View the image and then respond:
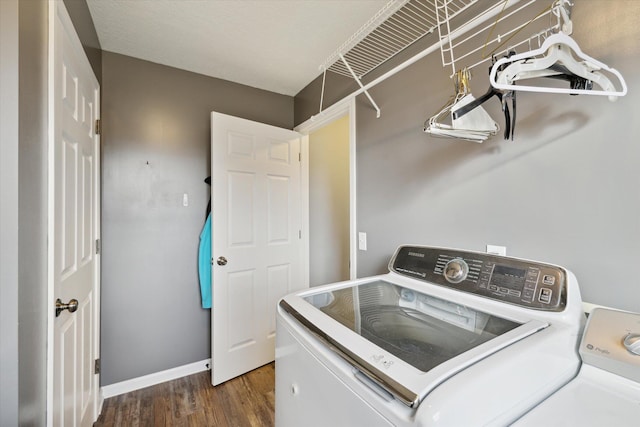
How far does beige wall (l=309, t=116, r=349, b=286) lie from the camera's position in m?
2.63

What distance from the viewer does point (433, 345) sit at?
2.45ft

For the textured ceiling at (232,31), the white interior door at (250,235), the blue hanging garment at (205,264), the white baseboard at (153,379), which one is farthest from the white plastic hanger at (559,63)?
the white baseboard at (153,379)

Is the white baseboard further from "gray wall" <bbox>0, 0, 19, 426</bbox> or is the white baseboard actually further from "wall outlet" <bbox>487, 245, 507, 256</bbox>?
"wall outlet" <bbox>487, 245, 507, 256</bbox>

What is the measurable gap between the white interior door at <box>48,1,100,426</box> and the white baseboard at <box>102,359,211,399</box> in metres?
0.24

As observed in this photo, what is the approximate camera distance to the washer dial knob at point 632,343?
2.08ft

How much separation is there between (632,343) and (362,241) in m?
1.25

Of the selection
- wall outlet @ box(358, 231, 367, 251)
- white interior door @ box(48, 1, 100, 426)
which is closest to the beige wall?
wall outlet @ box(358, 231, 367, 251)

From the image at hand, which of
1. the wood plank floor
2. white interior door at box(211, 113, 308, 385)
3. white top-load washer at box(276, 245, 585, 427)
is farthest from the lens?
white interior door at box(211, 113, 308, 385)

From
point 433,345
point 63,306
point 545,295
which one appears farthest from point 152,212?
point 545,295

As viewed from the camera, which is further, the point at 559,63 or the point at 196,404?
the point at 196,404

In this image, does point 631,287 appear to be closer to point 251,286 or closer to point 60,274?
point 60,274

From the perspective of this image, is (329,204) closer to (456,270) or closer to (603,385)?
(456,270)

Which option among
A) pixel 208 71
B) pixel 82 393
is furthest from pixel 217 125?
pixel 82 393

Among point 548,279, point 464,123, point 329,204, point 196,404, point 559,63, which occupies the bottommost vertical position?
point 196,404
